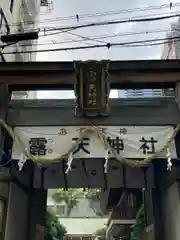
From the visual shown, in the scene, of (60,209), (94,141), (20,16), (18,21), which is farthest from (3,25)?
(60,209)

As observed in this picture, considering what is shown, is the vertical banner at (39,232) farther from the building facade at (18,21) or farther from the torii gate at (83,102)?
the building facade at (18,21)

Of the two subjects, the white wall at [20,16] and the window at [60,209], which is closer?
the white wall at [20,16]

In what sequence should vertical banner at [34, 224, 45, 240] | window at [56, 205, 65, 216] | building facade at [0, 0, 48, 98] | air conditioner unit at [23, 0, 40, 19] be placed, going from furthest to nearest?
window at [56, 205, 65, 216]
air conditioner unit at [23, 0, 40, 19]
building facade at [0, 0, 48, 98]
vertical banner at [34, 224, 45, 240]

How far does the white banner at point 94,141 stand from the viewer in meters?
7.75

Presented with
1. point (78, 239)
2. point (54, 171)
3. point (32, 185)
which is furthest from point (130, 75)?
point (78, 239)

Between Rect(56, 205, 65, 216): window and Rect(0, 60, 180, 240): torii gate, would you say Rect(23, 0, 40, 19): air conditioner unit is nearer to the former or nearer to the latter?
Rect(0, 60, 180, 240): torii gate

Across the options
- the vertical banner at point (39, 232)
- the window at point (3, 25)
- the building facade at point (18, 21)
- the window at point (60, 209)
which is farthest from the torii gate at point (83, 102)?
the window at point (60, 209)

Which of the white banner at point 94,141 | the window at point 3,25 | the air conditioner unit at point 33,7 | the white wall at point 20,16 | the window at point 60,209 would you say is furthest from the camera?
the window at point 60,209

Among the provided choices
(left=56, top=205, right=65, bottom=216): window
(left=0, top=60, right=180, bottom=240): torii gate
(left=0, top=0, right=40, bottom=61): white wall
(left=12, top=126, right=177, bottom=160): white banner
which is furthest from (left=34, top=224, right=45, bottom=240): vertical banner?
(left=56, top=205, right=65, bottom=216): window

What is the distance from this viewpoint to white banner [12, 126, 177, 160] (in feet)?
25.4

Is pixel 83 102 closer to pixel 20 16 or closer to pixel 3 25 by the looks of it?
pixel 3 25

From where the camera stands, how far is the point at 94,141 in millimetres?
7863

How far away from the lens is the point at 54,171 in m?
10.4

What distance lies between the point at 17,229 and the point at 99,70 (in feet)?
16.8
